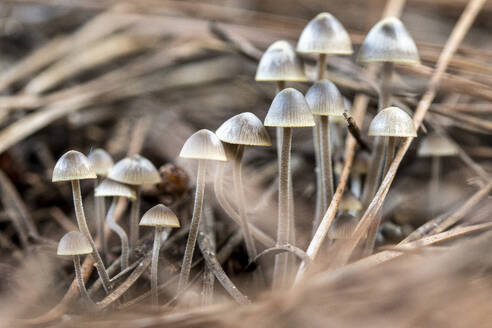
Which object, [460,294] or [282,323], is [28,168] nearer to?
[282,323]

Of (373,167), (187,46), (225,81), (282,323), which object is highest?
(187,46)

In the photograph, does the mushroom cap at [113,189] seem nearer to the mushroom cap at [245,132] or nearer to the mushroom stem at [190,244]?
the mushroom stem at [190,244]

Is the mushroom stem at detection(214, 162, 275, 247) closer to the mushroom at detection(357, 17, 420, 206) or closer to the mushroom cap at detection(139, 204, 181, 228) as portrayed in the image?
the mushroom cap at detection(139, 204, 181, 228)

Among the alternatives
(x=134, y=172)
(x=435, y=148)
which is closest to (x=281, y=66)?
(x=134, y=172)

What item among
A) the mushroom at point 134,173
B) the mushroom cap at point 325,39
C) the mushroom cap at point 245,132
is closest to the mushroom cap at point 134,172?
the mushroom at point 134,173

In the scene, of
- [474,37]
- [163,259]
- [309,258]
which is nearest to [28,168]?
[163,259]

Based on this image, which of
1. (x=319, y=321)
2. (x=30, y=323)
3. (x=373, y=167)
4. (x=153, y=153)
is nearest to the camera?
(x=319, y=321)

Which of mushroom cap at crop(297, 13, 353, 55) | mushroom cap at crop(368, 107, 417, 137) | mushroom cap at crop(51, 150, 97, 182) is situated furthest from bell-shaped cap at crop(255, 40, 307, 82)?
mushroom cap at crop(51, 150, 97, 182)
